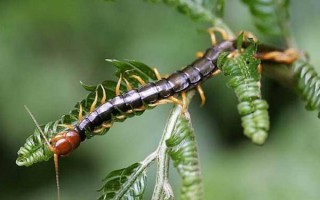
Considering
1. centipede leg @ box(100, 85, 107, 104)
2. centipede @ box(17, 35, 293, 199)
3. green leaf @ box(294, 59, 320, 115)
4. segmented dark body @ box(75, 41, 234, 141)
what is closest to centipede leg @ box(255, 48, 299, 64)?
green leaf @ box(294, 59, 320, 115)

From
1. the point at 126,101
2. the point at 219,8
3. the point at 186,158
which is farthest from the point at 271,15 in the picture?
the point at 186,158

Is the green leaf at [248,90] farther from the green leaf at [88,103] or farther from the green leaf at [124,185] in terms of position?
the green leaf at [124,185]

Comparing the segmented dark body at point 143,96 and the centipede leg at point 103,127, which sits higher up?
the segmented dark body at point 143,96

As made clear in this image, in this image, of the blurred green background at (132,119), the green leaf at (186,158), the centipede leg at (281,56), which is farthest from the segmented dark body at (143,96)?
the blurred green background at (132,119)

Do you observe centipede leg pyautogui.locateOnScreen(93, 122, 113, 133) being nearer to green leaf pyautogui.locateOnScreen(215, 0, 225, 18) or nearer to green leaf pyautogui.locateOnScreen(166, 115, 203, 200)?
green leaf pyautogui.locateOnScreen(166, 115, 203, 200)

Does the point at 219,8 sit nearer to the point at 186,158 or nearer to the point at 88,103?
the point at 88,103

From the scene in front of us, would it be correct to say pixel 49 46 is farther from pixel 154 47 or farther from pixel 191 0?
pixel 191 0
